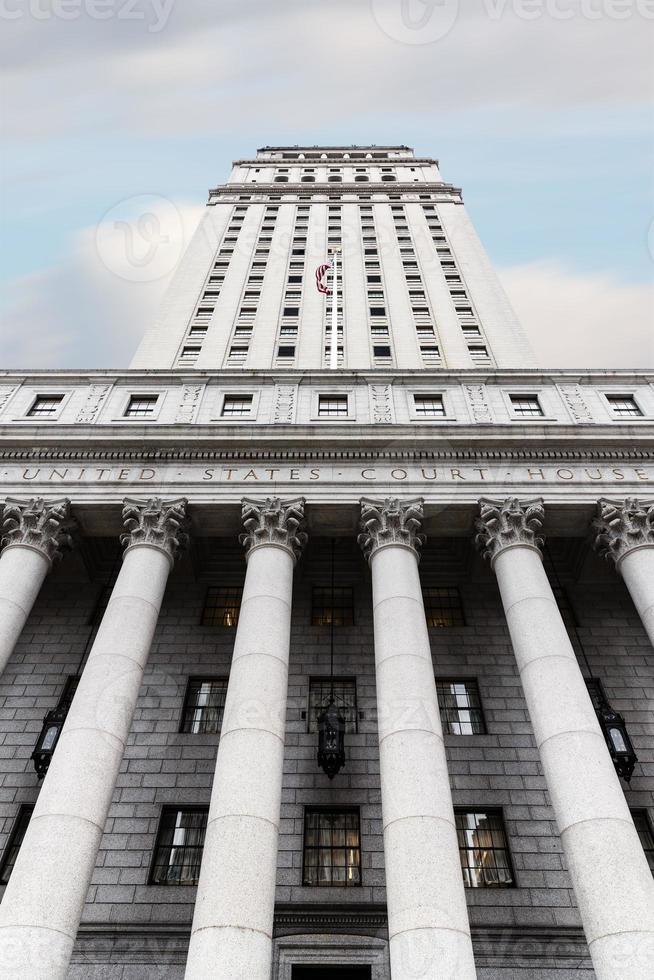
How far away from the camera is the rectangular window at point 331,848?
1902cm

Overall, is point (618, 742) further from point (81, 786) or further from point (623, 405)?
point (81, 786)

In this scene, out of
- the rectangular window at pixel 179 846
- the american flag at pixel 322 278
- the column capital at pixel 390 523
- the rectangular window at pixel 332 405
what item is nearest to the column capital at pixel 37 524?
the rectangular window at pixel 179 846

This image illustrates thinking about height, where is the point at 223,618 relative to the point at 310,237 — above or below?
below

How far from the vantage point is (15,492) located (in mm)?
23156

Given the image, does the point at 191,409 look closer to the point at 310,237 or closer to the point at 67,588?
the point at 67,588

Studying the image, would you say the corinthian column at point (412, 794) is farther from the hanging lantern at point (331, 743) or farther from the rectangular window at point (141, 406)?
the rectangular window at point (141, 406)

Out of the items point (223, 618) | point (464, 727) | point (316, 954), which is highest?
point (223, 618)

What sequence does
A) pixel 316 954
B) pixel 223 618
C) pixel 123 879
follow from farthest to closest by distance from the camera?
pixel 223 618
pixel 123 879
pixel 316 954

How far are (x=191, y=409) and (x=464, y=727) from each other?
14865mm

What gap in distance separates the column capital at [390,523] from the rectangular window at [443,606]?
455 centimetres

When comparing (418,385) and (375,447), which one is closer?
(375,447)

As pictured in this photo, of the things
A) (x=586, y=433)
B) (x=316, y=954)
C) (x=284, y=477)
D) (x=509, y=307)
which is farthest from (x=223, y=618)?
(x=509, y=307)

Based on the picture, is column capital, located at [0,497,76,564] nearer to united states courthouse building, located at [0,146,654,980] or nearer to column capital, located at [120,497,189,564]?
united states courthouse building, located at [0,146,654,980]

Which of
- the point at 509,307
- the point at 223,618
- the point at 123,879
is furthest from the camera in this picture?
the point at 509,307
